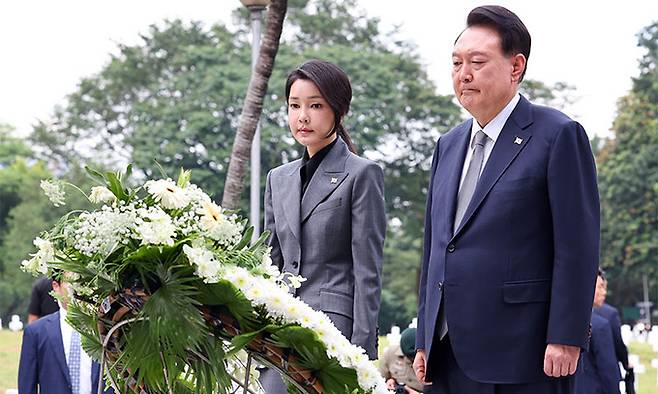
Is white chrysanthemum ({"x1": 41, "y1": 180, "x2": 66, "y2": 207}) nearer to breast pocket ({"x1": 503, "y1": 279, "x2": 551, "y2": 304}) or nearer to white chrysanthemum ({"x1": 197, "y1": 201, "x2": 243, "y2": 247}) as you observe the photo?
white chrysanthemum ({"x1": 197, "y1": 201, "x2": 243, "y2": 247})

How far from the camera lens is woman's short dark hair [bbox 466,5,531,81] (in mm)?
4516

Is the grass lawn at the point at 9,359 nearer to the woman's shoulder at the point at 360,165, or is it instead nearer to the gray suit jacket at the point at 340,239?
the gray suit jacket at the point at 340,239

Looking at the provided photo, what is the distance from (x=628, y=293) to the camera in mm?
62875

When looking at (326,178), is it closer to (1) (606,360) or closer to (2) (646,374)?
(1) (606,360)

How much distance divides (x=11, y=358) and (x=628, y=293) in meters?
47.5

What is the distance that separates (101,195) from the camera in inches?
140

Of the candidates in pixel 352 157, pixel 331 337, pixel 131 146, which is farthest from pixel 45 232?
pixel 131 146

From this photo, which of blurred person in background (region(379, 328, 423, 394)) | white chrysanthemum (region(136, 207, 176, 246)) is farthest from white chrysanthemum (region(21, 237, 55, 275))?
blurred person in background (region(379, 328, 423, 394))

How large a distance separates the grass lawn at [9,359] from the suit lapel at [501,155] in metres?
12.8

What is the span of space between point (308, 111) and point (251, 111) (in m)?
8.71

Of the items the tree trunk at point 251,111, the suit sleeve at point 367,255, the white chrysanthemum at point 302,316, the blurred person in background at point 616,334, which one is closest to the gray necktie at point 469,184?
the suit sleeve at point 367,255

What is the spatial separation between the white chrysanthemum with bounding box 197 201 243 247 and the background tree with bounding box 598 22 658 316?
4142cm

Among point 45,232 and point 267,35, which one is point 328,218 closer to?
point 45,232

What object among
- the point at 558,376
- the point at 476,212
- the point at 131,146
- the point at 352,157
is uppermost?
the point at 131,146
